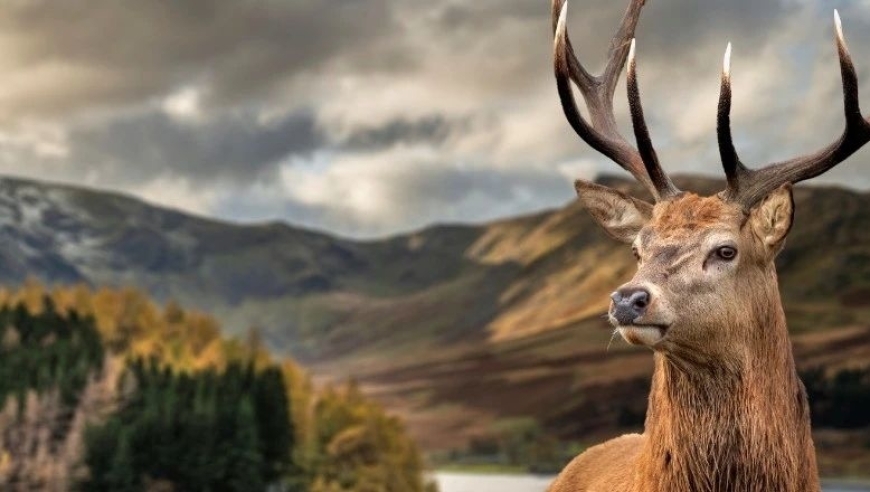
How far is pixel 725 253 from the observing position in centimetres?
861

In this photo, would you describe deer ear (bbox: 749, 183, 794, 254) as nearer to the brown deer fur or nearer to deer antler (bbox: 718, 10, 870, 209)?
the brown deer fur

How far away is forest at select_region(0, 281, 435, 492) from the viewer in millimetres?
100938

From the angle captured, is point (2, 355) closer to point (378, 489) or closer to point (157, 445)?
point (157, 445)

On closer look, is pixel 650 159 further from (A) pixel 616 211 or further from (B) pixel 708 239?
(B) pixel 708 239

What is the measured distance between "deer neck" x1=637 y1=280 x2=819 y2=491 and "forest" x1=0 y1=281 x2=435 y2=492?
95.2 metres

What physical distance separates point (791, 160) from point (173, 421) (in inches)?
3775

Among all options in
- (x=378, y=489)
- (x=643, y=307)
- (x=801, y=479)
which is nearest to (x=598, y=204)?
(x=643, y=307)

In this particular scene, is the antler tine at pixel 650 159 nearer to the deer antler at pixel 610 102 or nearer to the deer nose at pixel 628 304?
the deer antler at pixel 610 102

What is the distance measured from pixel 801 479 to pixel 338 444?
11802 cm

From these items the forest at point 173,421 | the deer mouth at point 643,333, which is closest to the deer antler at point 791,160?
the deer mouth at point 643,333

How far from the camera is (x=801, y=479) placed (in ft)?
28.0

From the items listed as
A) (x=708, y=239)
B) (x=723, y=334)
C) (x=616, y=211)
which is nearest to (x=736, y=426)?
(x=723, y=334)

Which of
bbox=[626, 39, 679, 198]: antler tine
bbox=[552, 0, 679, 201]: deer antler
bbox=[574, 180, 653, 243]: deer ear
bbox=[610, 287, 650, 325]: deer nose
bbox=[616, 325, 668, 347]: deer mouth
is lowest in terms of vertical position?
bbox=[616, 325, 668, 347]: deer mouth

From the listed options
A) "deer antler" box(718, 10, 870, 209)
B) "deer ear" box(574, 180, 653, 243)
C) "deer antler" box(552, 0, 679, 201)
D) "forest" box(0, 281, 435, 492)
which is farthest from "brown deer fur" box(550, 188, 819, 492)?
"forest" box(0, 281, 435, 492)
